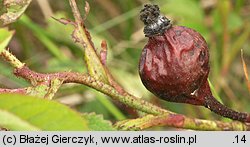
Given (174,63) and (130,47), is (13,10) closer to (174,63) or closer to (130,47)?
(174,63)

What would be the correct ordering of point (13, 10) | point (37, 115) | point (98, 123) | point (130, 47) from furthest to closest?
point (130, 47) < point (13, 10) < point (98, 123) < point (37, 115)

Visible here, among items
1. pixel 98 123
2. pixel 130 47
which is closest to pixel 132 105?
pixel 98 123

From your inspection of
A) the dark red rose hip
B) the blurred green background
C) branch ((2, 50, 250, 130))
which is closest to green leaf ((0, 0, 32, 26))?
branch ((2, 50, 250, 130))

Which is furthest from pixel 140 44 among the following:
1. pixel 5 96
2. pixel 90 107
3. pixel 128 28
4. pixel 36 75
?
pixel 5 96

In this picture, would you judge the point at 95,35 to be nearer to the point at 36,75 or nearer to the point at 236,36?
the point at 236,36

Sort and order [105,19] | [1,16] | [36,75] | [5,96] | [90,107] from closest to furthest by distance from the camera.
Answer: [5,96]
[36,75]
[1,16]
[90,107]
[105,19]

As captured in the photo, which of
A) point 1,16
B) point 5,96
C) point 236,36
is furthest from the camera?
point 236,36

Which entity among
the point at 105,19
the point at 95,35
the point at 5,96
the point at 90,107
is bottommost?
the point at 5,96
